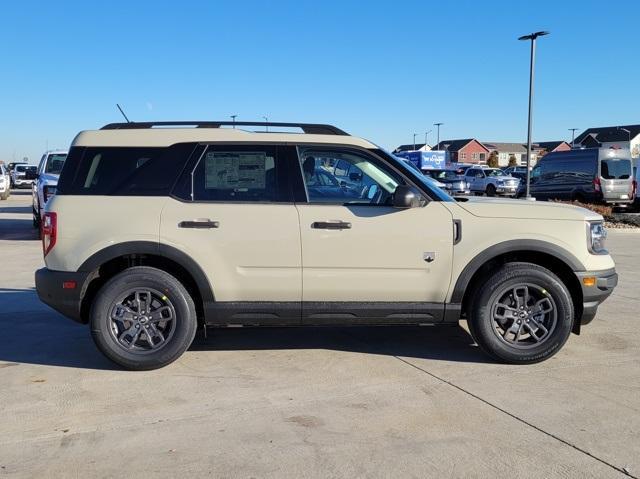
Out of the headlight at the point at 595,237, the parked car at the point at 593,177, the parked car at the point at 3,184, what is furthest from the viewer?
the parked car at the point at 3,184

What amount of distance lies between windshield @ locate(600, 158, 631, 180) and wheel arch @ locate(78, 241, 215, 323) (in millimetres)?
20385

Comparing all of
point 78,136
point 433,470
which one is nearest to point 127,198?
point 78,136

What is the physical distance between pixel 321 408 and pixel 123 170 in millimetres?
2424

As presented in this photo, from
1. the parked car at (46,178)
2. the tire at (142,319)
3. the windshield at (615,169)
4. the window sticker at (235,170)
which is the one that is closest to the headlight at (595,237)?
the window sticker at (235,170)

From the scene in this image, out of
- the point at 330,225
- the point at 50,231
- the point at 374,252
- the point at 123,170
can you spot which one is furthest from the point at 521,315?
the point at 50,231

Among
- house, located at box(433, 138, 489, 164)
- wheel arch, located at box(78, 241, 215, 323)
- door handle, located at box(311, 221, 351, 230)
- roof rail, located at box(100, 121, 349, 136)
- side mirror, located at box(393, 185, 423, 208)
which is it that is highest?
house, located at box(433, 138, 489, 164)

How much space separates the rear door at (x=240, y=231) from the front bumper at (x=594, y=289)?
7.49ft

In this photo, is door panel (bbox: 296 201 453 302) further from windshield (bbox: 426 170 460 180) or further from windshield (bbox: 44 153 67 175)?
windshield (bbox: 426 170 460 180)

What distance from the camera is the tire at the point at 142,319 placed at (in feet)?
16.1

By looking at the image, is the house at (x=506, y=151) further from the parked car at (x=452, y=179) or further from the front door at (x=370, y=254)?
the front door at (x=370, y=254)

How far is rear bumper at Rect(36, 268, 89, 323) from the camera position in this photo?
16.0 feet

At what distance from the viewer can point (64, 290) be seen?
4.90 meters

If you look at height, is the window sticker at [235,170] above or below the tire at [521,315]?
above

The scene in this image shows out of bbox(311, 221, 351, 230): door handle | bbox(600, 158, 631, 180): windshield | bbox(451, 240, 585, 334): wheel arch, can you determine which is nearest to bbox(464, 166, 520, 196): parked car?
bbox(600, 158, 631, 180): windshield
